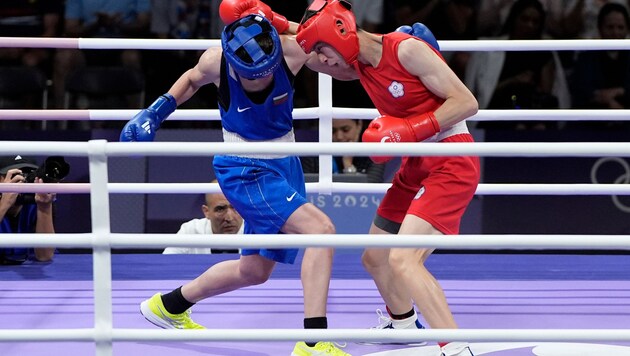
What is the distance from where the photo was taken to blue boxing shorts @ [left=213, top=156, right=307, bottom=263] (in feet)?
11.0

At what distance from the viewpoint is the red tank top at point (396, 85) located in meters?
3.29

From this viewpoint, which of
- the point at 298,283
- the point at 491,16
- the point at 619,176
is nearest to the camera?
the point at 298,283

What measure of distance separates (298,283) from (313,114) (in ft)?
2.33

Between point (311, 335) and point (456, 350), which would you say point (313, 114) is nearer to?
point (456, 350)

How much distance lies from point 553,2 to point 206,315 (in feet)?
13.5

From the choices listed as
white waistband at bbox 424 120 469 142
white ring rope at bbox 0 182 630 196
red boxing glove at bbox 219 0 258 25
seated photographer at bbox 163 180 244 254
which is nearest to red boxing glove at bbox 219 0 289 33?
red boxing glove at bbox 219 0 258 25

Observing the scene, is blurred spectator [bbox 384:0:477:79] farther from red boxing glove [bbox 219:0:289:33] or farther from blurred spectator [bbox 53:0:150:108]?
red boxing glove [bbox 219:0:289:33]

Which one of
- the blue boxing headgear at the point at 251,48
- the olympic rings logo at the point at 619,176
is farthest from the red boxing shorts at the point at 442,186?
the olympic rings logo at the point at 619,176

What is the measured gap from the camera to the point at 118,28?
6941mm

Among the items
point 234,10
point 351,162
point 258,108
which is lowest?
point 258,108

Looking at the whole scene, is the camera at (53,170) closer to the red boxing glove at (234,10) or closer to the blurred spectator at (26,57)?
the red boxing glove at (234,10)

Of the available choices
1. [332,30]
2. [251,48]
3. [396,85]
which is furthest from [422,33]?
[251,48]

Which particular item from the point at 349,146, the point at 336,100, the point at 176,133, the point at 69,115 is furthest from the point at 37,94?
the point at 349,146

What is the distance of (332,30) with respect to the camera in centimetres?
319
